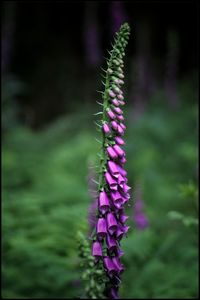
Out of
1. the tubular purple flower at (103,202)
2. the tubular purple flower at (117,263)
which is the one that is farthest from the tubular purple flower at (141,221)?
the tubular purple flower at (103,202)

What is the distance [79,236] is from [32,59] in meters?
16.5

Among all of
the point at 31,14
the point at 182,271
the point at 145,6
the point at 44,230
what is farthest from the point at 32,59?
the point at 182,271

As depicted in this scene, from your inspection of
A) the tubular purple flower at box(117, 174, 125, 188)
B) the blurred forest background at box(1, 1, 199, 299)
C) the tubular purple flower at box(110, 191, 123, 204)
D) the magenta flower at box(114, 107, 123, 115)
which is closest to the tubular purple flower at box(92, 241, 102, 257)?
the tubular purple flower at box(110, 191, 123, 204)

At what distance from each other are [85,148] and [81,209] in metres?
4.26

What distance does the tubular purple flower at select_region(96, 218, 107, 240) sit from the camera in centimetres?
312

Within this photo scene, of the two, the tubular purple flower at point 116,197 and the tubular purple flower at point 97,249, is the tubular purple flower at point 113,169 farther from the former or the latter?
the tubular purple flower at point 97,249

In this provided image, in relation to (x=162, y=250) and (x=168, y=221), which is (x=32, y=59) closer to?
(x=168, y=221)

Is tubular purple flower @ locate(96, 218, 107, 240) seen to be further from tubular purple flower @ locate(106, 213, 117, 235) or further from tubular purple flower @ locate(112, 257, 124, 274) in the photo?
tubular purple flower @ locate(112, 257, 124, 274)

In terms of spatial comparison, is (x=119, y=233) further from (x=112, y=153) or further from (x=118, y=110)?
(x=118, y=110)

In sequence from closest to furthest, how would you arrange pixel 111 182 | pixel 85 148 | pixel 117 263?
pixel 111 182 < pixel 117 263 < pixel 85 148

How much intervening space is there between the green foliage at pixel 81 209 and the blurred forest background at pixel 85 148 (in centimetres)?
2

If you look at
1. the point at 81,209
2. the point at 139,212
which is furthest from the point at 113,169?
the point at 81,209

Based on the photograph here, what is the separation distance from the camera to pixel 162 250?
5215mm

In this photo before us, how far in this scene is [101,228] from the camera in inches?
123
